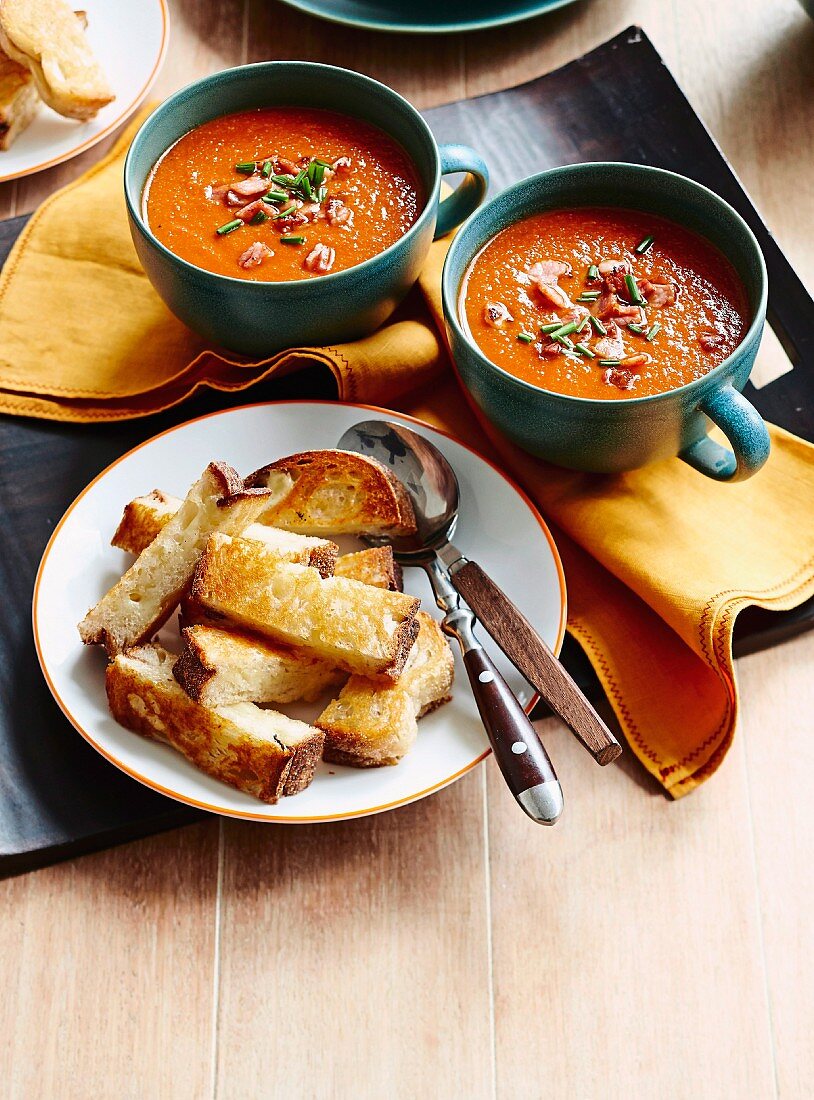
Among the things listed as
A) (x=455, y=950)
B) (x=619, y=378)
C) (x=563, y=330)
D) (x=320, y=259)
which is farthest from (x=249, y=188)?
(x=455, y=950)

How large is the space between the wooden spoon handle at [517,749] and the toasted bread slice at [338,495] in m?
0.27

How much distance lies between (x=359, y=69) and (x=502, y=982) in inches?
71.3

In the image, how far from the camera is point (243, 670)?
143cm

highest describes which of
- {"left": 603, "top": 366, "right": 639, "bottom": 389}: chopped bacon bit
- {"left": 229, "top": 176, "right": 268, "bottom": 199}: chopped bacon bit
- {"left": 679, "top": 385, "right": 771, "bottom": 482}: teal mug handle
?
{"left": 229, "top": 176, "right": 268, "bottom": 199}: chopped bacon bit

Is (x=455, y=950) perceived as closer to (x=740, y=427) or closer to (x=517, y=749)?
(x=517, y=749)

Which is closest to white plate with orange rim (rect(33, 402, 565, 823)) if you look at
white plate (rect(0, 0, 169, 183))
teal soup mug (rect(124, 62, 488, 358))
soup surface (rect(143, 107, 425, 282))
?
teal soup mug (rect(124, 62, 488, 358))

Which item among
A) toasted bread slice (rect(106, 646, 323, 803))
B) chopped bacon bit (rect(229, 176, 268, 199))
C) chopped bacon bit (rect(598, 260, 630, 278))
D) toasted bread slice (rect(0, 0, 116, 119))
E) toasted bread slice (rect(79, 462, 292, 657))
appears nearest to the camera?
toasted bread slice (rect(106, 646, 323, 803))

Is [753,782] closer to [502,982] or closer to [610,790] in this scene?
[610,790]

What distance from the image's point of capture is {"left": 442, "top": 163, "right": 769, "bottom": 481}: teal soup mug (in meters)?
1.55

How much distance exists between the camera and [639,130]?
2.20 metres

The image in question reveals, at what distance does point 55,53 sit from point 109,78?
17cm

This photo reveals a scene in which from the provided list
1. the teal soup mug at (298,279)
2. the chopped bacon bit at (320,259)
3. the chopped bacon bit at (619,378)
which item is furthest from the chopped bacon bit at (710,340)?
the chopped bacon bit at (320,259)

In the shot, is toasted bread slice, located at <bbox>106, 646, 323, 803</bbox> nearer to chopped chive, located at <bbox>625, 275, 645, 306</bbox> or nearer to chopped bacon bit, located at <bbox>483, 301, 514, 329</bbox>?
chopped bacon bit, located at <bbox>483, 301, 514, 329</bbox>

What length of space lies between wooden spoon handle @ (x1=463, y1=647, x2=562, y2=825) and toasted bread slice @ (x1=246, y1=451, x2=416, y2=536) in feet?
0.87
